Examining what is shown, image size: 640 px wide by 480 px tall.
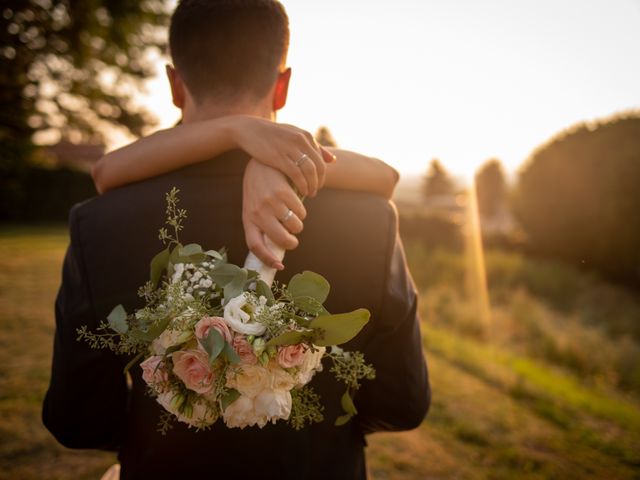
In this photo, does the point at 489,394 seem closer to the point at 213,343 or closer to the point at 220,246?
the point at 220,246

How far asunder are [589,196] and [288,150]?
17084 millimetres

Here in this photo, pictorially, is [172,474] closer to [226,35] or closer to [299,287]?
[299,287]

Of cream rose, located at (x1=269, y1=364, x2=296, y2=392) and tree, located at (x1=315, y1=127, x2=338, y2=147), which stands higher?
tree, located at (x1=315, y1=127, x2=338, y2=147)

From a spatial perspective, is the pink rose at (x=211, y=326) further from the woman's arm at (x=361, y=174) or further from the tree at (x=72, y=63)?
the tree at (x=72, y=63)

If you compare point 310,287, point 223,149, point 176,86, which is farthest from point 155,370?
point 176,86

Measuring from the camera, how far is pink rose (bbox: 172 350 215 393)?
1018 mm

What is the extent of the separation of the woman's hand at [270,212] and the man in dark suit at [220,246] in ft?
0.43

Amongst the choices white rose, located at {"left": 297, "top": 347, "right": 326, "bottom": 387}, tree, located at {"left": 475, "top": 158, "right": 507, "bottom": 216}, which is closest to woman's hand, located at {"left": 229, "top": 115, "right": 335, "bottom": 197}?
white rose, located at {"left": 297, "top": 347, "right": 326, "bottom": 387}

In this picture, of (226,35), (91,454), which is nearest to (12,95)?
(91,454)

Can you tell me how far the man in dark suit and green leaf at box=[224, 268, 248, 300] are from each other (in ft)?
1.03

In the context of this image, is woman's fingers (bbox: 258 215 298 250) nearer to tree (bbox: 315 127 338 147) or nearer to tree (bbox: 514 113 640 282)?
tree (bbox: 315 127 338 147)

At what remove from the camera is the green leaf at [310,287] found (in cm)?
106

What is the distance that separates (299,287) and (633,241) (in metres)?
16.7

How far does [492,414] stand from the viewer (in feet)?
16.1
